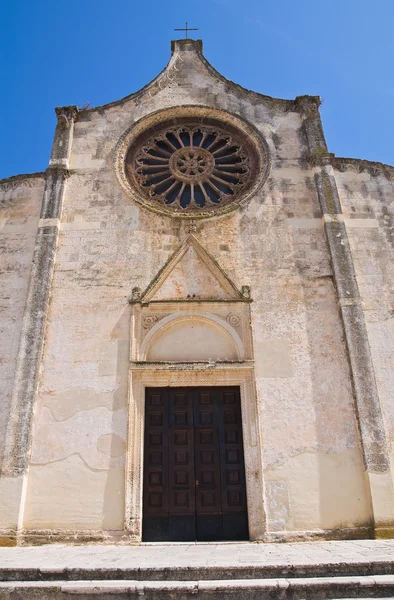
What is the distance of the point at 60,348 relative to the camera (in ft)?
29.6

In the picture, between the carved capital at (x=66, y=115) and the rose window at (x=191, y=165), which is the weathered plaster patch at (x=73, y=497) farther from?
the carved capital at (x=66, y=115)

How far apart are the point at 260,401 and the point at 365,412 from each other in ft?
5.99

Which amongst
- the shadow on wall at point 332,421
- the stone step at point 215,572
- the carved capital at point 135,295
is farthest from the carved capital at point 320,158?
the stone step at point 215,572

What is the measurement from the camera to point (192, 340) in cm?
908

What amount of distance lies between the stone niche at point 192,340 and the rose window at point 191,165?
1.67 meters

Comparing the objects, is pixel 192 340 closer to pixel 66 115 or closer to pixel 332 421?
pixel 332 421

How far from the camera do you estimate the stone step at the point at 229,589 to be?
13.8 feet

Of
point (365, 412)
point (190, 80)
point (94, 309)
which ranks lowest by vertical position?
point (365, 412)

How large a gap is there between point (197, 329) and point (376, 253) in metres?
4.15

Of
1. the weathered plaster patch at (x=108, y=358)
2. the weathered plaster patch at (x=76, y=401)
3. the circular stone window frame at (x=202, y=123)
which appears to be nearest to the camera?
the weathered plaster patch at (x=76, y=401)

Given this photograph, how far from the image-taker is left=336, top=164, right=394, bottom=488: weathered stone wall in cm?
882

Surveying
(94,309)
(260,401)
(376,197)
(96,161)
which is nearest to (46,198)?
(96,161)

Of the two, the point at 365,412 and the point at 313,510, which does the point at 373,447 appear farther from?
the point at 313,510

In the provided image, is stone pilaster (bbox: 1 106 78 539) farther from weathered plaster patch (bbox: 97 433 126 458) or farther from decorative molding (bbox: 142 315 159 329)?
decorative molding (bbox: 142 315 159 329)
